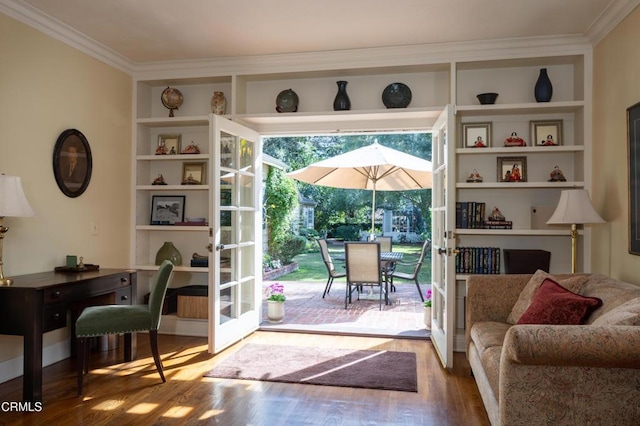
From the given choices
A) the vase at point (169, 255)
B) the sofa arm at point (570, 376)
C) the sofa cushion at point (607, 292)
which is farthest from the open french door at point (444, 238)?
the vase at point (169, 255)

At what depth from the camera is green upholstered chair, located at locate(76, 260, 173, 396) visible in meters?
3.21

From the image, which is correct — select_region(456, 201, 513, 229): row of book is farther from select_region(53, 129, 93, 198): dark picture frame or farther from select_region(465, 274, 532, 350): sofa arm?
select_region(53, 129, 93, 198): dark picture frame

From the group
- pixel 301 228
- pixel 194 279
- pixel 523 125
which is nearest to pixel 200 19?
pixel 194 279

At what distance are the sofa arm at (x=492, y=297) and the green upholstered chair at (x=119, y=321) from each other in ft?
7.20

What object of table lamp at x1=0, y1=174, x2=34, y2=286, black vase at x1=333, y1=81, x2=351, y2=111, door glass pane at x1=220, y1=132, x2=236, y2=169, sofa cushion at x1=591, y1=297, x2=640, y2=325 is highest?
black vase at x1=333, y1=81, x2=351, y2=111

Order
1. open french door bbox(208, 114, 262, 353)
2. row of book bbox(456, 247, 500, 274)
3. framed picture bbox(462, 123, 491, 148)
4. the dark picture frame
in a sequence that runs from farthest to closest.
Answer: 1. framed picture bbox(462, 123, 491, 148)
2. row of book bbox(456, 247, 500, 274)
3. open french door bbox(208, 114, 262, 353)
4. the dark picture frame

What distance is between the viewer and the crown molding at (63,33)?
3.44 metres

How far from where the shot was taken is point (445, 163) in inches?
153

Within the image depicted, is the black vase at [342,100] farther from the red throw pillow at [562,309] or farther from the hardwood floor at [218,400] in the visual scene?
the red throw pillow at [562,309]

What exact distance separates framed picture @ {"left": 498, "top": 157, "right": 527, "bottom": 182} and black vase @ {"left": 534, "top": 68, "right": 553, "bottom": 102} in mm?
542

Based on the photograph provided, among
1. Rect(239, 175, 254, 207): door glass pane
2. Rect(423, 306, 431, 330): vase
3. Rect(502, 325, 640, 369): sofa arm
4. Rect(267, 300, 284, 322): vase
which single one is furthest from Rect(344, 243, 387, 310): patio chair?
Rect(502, 325, 640, 369): sofa arm

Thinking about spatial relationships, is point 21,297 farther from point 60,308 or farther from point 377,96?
point 377,96

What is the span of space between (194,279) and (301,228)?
8.80 m

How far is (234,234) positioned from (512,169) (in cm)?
261
